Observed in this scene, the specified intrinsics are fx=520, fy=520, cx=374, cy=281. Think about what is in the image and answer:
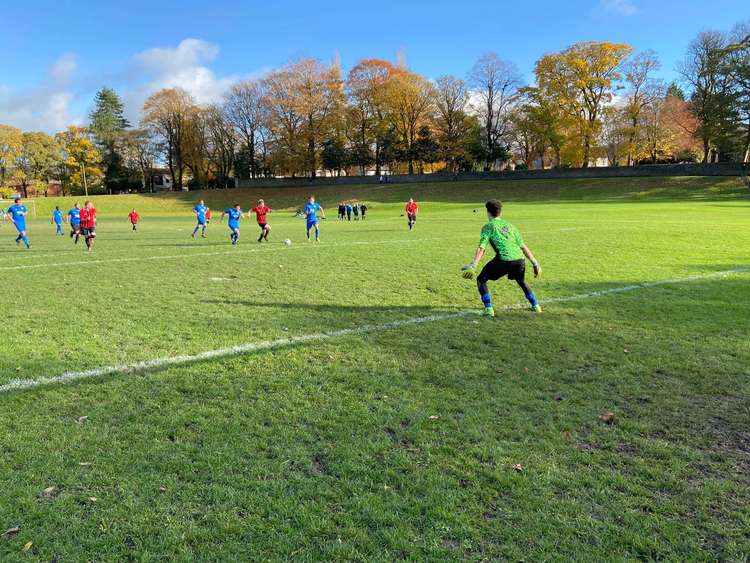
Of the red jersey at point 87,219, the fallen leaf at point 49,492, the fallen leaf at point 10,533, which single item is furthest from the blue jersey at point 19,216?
the fallen leaf at point 10,533

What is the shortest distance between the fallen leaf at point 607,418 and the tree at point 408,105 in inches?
2783

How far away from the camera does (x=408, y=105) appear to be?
72562 millimetres

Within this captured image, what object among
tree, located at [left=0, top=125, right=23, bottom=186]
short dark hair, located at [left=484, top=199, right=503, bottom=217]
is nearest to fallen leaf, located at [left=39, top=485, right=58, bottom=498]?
short dark hair, located at [left=484, top=199, right=503, bottom=217]

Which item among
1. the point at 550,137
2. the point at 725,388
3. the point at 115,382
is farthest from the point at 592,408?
the point at 550,137

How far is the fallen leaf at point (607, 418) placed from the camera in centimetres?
432

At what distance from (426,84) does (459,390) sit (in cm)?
7263

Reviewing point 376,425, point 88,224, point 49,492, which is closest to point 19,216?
point 88,224

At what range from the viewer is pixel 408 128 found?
7462cm

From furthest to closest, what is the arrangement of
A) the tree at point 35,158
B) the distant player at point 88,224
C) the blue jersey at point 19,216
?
the tree at point 35,158 → the blue jersey at point 19,216 → the distant player at point 88,224

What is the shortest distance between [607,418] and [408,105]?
239 ft

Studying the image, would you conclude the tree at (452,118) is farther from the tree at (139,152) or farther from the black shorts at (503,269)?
the black shorts at (503,269)

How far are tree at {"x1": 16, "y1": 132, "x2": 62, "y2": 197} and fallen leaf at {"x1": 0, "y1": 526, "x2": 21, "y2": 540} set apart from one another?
88042 millimetres

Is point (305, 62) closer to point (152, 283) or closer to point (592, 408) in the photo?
point (152, 283)

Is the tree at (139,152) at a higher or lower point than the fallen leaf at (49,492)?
higher
